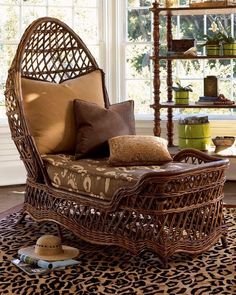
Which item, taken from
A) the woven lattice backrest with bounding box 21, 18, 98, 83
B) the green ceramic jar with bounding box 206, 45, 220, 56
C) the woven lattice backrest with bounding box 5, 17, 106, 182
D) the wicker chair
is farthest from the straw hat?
the green ceramic jar with bounding box 206, 45, 220, 56

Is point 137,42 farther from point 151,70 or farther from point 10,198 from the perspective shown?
point 10,198


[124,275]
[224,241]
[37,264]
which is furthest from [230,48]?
[37,264]

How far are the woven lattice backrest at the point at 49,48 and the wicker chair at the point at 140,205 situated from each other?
0.20 meters

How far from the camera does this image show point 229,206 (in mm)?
4902

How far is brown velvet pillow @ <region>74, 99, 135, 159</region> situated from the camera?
425 cm

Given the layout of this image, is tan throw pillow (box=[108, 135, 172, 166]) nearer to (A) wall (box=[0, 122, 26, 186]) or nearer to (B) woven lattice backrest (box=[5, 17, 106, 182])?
(B) woven lattice backrest (box=[5, 17, 106, 182])

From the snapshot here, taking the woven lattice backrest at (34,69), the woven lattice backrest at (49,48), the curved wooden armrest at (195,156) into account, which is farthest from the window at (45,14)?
the curved wooden armrest at (195,156)

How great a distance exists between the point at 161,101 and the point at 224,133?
67 centimetres

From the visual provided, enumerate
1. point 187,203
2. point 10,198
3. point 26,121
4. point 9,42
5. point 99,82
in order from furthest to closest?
point 9,42 → point 10,198 → point 99,82 → point 26,121 → point 187,203

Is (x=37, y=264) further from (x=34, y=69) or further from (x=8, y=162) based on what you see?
(x=8, y=162)

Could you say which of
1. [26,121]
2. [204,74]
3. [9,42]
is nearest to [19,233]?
[26,121]

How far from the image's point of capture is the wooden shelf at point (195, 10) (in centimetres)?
518

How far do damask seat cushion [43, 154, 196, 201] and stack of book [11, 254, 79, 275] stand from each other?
17.7 inches

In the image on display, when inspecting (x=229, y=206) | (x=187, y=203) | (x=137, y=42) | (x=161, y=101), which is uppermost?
(x=137, y=42)
